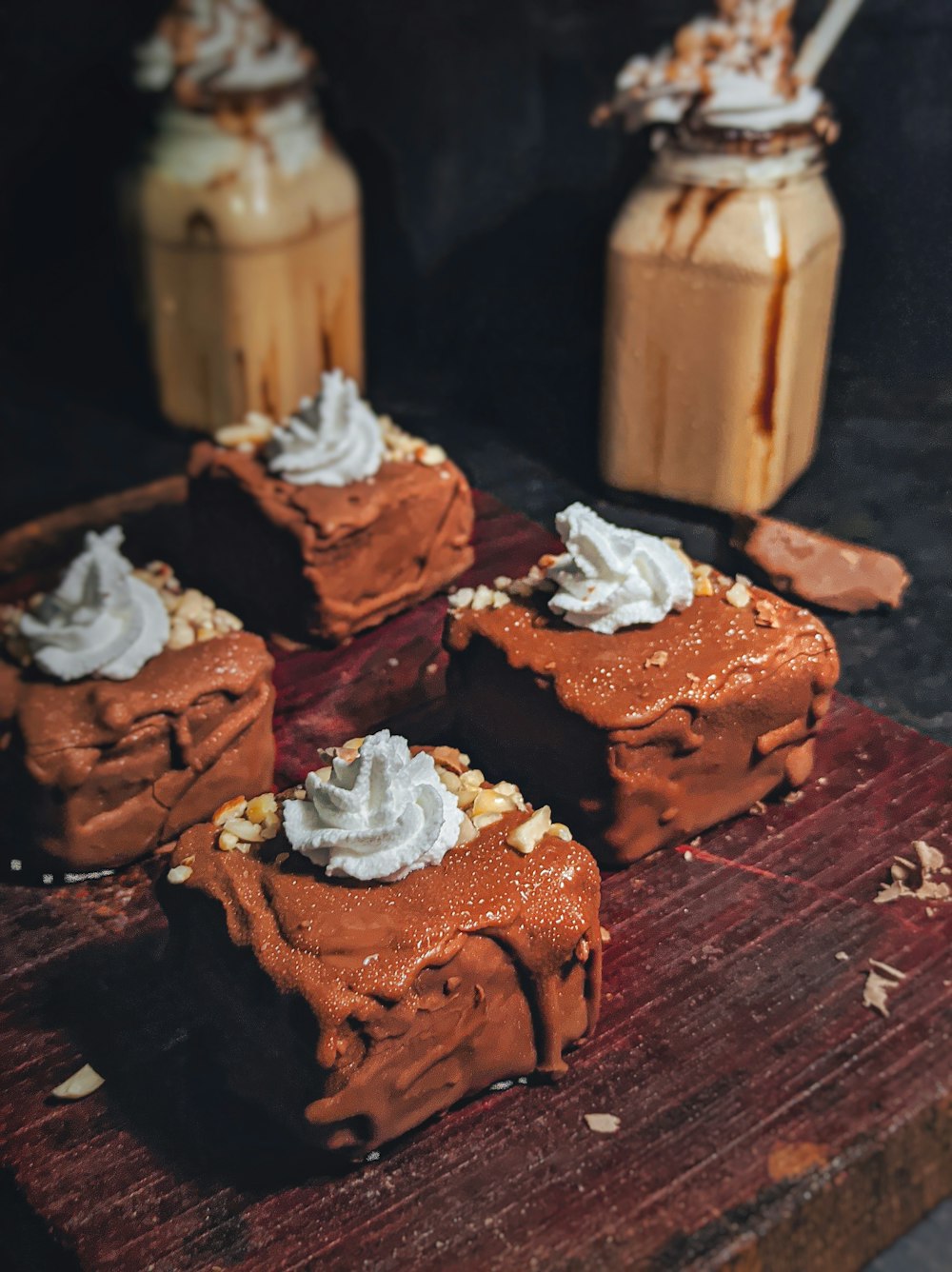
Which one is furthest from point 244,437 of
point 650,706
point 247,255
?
point 650,706

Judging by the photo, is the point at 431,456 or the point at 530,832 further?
the point at 431,456

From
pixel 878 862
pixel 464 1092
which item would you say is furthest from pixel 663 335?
pixel 464 1092

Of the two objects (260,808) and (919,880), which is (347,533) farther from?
(919,880)

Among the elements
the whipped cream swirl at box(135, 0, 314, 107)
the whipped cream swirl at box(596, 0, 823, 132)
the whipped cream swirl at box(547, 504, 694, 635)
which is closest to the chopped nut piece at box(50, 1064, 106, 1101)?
the whipped cream swirl at box(547, 504, 694, 635)

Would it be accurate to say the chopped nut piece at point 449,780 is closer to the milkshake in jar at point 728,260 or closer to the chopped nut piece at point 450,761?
the chopped nut piece at point 450,761

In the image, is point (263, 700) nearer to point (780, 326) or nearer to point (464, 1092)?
point (464, 1092)

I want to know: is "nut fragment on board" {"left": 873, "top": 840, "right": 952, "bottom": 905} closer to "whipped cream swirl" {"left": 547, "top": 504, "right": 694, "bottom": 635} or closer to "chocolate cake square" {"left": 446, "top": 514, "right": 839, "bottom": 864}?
"chocolate cake square" {"left": 446, "top": 514, "right": 839, "bottom": 864}
